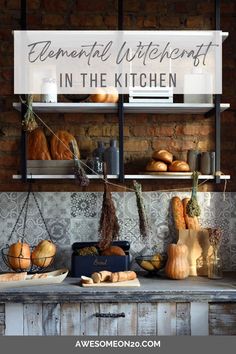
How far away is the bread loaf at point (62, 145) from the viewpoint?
316 centimetres

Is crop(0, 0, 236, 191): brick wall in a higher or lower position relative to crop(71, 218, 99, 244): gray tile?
higher

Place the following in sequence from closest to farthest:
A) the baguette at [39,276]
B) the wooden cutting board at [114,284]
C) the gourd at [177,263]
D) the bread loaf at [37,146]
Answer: the wooden cutting board at [114,284], the baguette at [39,276], the gourd at [177,263], the bread loaf at [37,146]

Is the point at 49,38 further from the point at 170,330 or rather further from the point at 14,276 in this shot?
the point at 170,330

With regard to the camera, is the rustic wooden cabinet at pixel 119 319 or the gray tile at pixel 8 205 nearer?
the rustic wooden cabinet at pixel 119 319

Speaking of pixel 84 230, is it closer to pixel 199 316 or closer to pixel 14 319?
pixel 14 319

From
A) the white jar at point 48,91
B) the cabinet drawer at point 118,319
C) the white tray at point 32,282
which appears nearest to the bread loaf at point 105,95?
the white jar at point 48,91

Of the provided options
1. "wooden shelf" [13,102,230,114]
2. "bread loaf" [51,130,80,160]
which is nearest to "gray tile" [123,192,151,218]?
"bread loaf" [51,130,80,160]

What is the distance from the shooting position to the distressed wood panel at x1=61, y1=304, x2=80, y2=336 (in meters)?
2.64

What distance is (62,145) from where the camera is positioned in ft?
10.4

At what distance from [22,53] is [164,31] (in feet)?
2.96

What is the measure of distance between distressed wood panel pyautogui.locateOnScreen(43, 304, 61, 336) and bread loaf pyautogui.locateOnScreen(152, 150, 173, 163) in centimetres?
110

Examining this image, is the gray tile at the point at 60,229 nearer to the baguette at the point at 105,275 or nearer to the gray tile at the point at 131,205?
the gray tile at the point at 131,205

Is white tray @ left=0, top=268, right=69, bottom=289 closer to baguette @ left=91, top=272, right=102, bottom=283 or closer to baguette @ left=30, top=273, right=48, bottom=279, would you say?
baguette @ left=30, top=273, right=48, bottom=279

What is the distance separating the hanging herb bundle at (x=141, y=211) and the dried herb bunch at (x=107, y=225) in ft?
0.55
